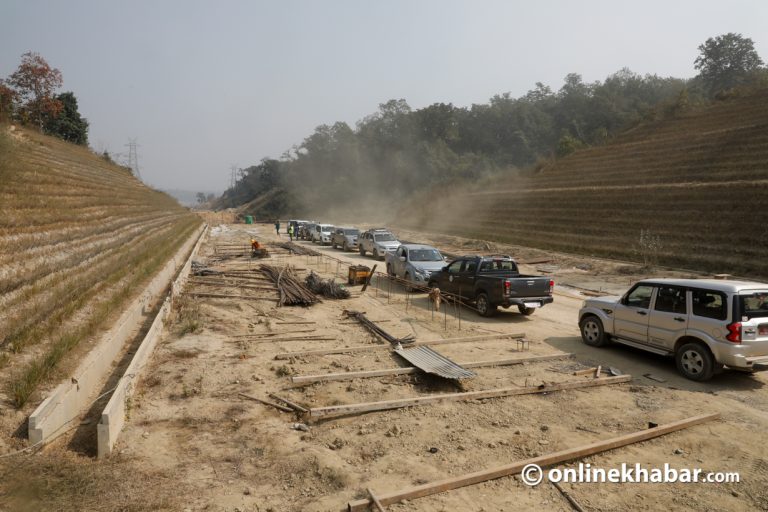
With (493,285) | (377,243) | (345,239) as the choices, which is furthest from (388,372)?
(345,239)

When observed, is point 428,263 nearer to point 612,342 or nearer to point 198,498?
point 612,342

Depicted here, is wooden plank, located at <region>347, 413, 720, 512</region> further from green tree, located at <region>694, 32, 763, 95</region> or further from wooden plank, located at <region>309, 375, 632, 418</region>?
green tree, located at <region>694, 32, 763, 95</region>

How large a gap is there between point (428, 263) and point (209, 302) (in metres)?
7.93

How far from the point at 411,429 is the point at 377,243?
22.4 m

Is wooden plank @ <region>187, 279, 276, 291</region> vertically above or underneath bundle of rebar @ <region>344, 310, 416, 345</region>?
above

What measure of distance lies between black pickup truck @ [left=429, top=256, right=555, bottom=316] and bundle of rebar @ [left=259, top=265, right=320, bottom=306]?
4204 mm

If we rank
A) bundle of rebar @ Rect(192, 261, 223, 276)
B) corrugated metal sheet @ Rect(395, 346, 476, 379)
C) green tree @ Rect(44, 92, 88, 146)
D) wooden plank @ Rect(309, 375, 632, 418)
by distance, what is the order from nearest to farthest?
wooden plank @ Rect(309, 375, 632, 418) → corrugated metal sheet @ Rect(395, 346, 476, 379) → bundle of rebar @ Rect(192, 261, 223, 276) → green tree @ Rect(44, 92, 88, 146)

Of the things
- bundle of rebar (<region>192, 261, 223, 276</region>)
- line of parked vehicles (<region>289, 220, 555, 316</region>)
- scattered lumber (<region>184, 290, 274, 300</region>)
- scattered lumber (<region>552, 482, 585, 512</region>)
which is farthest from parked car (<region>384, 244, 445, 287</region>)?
scattered lumber (<region>552, 482, 585, 512</region>)

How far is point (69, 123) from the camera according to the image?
5572cm

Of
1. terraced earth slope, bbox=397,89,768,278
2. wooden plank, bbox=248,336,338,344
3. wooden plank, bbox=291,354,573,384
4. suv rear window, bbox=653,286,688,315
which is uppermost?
terraced earth slope, bbox=397,89,768,278

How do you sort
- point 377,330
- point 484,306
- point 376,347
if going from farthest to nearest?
point 484,306, point 377,330, point 376,347

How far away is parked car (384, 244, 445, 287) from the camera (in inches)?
714

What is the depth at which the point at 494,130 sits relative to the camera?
365ft

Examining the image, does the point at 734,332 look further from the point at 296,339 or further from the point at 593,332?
the point at 296,339
